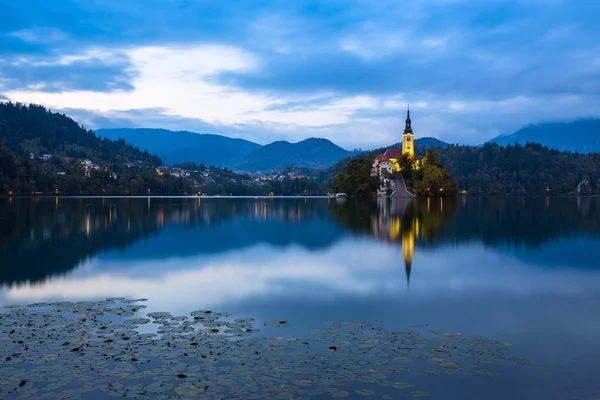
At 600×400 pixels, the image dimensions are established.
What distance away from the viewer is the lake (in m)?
9.41

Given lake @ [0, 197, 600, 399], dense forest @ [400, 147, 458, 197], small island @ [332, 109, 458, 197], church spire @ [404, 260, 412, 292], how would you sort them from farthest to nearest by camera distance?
small island @ [332, 109, 458, 197] → dense forest @ [400, 147, 458, 197] → church spire @ [404, 260, 412, 292] → lake @ [0, 197, 600, 399]

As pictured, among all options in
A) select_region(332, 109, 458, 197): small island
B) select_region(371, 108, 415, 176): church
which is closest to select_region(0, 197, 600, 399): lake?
select_region(332, 109, 458, 197): small island

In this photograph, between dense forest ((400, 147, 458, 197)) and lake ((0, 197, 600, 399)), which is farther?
dense forest ((400, 147, 458, 197))

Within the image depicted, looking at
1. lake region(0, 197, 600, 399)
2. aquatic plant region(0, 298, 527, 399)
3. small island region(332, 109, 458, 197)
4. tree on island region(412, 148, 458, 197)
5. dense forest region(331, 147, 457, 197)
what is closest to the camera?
aquatic plant region(0, 298, 527, 399)

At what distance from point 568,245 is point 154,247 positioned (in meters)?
26.2

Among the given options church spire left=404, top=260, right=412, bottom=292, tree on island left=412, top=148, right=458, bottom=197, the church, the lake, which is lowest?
church spire left=404, top=260, right=412, bottom=292

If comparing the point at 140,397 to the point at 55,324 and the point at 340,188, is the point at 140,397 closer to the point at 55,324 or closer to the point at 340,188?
the point at 55,324

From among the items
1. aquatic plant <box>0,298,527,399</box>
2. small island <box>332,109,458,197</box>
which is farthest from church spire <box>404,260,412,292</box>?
small island <box>332,109,458,197</box>

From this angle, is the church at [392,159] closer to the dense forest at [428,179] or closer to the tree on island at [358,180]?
the dense forest at [428,179]

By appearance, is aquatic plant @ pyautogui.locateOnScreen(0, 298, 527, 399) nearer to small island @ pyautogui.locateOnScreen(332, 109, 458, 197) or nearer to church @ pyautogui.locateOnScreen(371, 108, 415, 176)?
small island @ pyautogui.locateOnScreen(332, 109, 458, 197)

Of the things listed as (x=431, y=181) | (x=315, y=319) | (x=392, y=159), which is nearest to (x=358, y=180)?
(x=431, y=181)

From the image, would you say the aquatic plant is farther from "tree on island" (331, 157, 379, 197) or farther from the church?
the church

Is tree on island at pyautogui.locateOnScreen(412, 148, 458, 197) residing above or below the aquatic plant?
above

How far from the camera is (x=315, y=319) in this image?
47.0 ft
